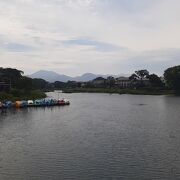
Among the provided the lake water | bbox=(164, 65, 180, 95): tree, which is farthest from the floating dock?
bbox=(164, 65, 180, 95): tree

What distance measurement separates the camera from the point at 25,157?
3122 centimetres

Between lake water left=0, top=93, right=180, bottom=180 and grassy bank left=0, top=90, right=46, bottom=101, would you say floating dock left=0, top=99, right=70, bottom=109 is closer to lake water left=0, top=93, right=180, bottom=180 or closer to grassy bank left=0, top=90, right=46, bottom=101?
grassy bank left=0, top=90, right=46, bottom=101

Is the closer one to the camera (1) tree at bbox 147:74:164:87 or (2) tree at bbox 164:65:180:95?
(2) tree at bbox 164:65:180:95

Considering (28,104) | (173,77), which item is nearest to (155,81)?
(173,77)

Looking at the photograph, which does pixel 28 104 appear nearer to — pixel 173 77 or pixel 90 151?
pixel 90 151

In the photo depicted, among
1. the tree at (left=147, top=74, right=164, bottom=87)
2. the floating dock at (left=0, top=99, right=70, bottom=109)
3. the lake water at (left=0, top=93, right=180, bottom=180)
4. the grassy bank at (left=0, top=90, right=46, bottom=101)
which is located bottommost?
the lake water at (left=0, top=93, right=180, bottom=180)

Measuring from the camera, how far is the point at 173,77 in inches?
5561

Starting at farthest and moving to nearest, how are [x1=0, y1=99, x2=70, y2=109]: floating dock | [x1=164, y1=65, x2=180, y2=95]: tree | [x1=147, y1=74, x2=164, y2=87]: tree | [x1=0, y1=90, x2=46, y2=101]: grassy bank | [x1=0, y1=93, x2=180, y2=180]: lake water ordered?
[x1=147, y1=74, x2=164, y2=87]: tree < [x1=164, y1=65, x2=180, y2=95]: tree < [x1=0, y1=90, x2=46, y2=101]: grassy bank < [x1=0, y1=99, x2=70, y2=109]: floating dock < [x1=0, y1=93, x2=180, y2=180]: lake water

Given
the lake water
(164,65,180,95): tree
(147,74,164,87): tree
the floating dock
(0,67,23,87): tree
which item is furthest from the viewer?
(147,74,164,87): tree

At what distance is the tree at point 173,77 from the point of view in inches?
5542

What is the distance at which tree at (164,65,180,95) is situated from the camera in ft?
462

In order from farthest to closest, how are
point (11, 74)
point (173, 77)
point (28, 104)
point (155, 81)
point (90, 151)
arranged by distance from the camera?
point (155, 81) < point (173, 77) < point (11, 74) < point (28, 104) < point (90, 151)

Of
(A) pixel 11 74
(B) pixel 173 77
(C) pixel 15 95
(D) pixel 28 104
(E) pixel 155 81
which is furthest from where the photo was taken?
(E) pixel 155 81

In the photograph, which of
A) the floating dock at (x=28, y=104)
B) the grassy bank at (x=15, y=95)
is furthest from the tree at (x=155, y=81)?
the floating dock at (x=28, y=104)
